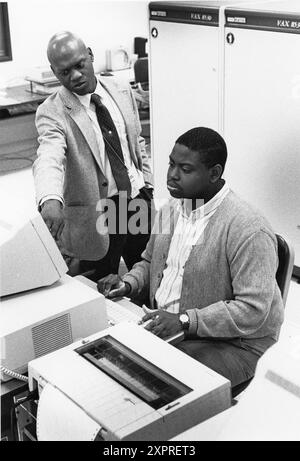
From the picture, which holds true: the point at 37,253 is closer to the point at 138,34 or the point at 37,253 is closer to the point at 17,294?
the point at 17,294

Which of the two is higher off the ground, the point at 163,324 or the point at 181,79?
the point at 181,79

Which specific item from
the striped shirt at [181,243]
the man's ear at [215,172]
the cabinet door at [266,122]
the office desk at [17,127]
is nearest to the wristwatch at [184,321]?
the striped shirt at [181,243]

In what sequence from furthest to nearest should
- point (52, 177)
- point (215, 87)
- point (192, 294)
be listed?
1. point (215, 87)
2. point (52, 177)
3. point (192, 294)

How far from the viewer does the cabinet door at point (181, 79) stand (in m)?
3.31

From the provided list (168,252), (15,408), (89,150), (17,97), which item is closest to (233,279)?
(168,252)

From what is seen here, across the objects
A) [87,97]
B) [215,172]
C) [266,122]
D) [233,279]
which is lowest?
[233,279]

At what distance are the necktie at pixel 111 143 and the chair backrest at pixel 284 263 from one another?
0.85m

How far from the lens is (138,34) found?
20.1 feet

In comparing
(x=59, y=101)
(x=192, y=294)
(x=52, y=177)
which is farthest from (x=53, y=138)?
(x=192, y=294)

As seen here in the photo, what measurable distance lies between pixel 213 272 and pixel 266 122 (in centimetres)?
156

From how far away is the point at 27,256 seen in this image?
68.2 inches

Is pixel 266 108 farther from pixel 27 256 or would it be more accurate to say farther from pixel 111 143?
pixel 27 256

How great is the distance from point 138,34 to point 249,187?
326 centimetres

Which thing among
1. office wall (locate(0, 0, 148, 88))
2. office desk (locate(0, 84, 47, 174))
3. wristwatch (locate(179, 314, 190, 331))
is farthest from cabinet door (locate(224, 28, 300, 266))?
office wall (locate(0, 0, 148, 88))
